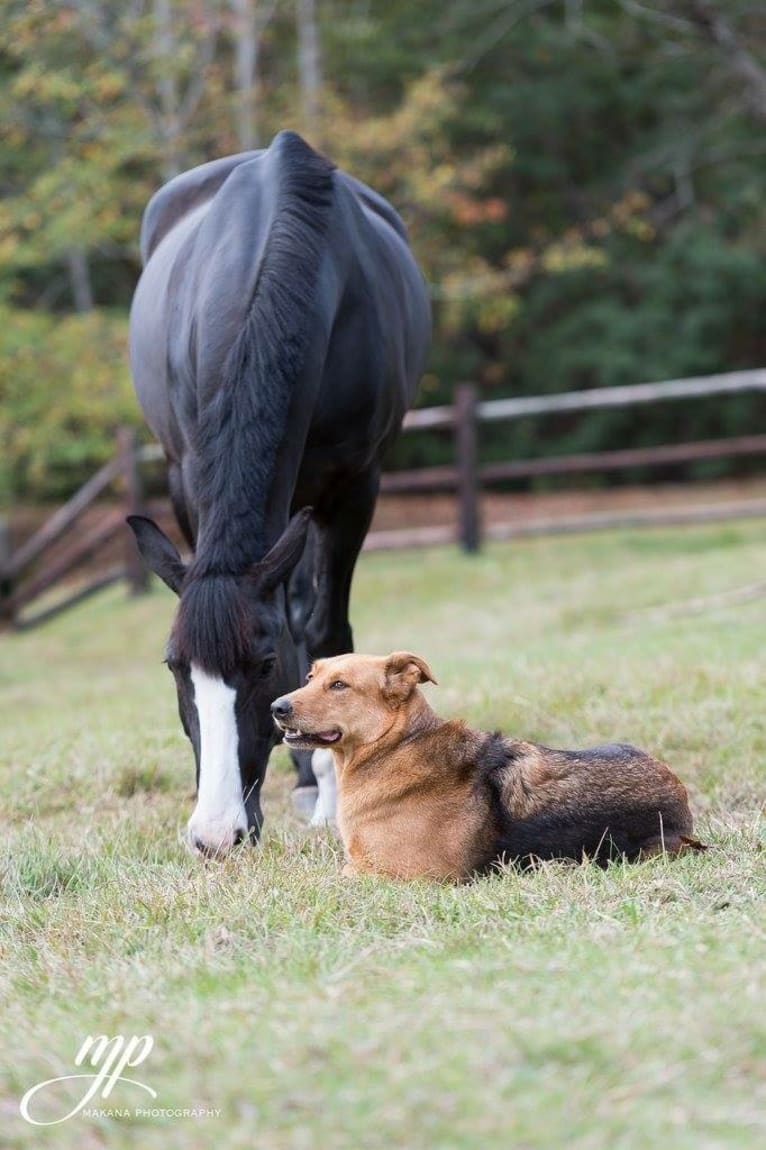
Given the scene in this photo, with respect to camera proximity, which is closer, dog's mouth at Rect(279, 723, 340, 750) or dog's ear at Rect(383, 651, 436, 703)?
dog's mouth at Rect(279, 723, 340, 750)

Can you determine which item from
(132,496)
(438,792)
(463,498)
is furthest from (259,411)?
(132,496)

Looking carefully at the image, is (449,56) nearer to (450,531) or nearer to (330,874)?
(450,531)

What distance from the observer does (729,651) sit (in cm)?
722

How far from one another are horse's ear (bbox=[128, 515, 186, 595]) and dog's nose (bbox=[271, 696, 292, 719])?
50cm

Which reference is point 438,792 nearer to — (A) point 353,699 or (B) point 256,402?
(A) point 353,699

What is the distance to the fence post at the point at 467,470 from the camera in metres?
15.1

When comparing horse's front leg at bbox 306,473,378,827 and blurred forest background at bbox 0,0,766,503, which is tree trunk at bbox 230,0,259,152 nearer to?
blurred forest background at bbox 0,0,766,503

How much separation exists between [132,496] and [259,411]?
37.0 feet

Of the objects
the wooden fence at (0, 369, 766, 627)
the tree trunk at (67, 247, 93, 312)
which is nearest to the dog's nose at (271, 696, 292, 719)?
the wooden fence at (0, 369, 766, 627)

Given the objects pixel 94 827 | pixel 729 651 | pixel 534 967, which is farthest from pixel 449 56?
pixel 534 967

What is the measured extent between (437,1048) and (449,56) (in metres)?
22.3

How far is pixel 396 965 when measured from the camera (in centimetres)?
304

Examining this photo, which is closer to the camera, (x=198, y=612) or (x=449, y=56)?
(x=198, y=612)

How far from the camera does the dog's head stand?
3941mm
